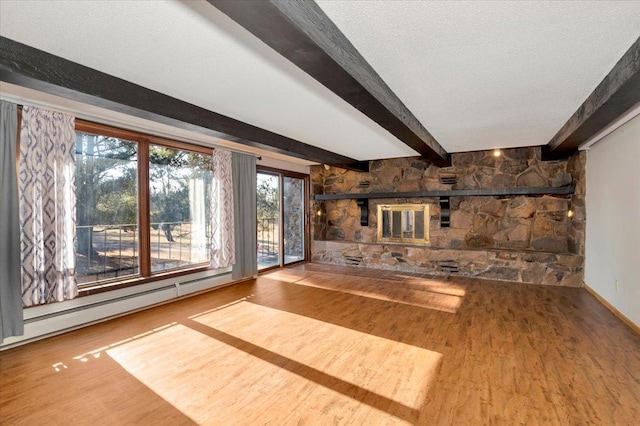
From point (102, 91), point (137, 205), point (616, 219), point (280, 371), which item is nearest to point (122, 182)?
point (137, 205)

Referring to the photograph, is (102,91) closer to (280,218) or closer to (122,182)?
(122,182)

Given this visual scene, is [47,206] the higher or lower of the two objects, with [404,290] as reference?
higher

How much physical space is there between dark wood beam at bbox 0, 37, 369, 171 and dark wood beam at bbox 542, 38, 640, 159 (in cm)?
329

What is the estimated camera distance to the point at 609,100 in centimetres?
238

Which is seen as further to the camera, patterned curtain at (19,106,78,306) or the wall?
the wall

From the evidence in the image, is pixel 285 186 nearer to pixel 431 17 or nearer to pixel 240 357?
pixel 240 357

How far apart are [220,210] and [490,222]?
4964mm

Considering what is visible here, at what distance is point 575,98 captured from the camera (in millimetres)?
2896

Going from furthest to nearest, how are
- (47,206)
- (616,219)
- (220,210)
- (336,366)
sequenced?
1. (220,210)
2. (616,219)
3. (47,206)
4. (336,366)

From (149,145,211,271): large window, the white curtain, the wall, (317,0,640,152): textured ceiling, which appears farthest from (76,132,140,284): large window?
the wall

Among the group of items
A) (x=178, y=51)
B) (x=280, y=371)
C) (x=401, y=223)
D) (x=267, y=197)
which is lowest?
(x=280, y=371)

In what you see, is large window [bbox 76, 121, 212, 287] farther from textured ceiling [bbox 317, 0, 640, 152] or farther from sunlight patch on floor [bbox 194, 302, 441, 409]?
textured ceiling [bbox 317, 0, 640, 152]

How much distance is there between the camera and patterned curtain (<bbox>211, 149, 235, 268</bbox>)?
4918 millimetres

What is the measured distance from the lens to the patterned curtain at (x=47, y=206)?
294 centimetres
